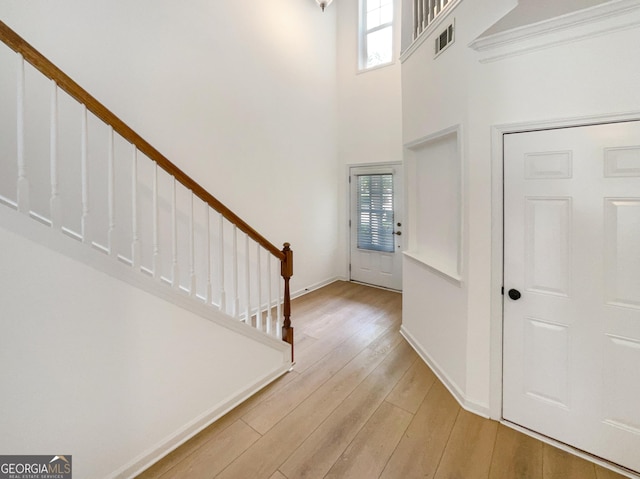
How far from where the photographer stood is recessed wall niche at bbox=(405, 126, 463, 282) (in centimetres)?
227

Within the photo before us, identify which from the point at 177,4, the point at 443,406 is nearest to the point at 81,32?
the point at 177,4

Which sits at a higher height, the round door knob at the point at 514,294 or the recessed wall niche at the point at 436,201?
the recessed wall niche at the point at 436,201

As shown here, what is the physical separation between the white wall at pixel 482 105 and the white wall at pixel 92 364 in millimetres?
1815

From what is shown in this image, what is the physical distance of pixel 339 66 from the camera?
5.06 metres

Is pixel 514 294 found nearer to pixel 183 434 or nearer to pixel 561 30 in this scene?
pixel 561 30

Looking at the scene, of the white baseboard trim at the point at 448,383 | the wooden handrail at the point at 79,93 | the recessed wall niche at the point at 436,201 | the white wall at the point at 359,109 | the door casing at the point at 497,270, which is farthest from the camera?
the white wall at the point at 359,109

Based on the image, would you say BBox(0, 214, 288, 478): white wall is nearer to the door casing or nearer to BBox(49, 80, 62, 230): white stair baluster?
BBox(49, 80, 62, 230): white stair baluster

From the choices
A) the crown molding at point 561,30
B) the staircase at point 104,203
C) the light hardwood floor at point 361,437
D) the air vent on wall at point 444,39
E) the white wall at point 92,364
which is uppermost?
the air vent on wall at point 444,39

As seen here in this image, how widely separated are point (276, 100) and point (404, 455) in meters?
4.14

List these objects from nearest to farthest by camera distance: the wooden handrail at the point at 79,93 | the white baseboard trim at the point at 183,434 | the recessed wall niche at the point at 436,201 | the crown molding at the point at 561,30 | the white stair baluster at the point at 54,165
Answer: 1. the wooden handrail at the point at 79,93
2. the white stair baluster at the point at 54,165
3. the crown molding at the point at 561,30
4. the white baseboard trim at the point at 183,434
5. the recessed wall niche at the point at 436,201

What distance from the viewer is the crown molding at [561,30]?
1.47m

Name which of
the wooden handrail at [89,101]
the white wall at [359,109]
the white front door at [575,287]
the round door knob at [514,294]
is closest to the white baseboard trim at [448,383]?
the white front door at [575,287]

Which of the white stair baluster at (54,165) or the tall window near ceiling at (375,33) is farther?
the tall window near ceiling at (375,33)

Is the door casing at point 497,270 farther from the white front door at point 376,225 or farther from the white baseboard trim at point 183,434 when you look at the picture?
the white front door at point 376,225
